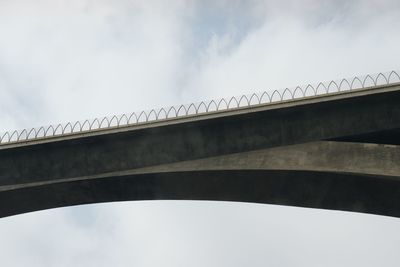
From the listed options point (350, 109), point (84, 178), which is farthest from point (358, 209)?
point (84, 178)

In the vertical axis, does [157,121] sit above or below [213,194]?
above

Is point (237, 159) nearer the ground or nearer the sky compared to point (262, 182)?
nearer the sky

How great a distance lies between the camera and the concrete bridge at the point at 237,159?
1666cm

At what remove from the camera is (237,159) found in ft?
58.5

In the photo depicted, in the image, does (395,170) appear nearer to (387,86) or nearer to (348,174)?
(348,174)

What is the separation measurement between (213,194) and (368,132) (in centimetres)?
605

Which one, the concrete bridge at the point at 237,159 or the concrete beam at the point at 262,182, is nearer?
the concrete beam at the point at 262,182

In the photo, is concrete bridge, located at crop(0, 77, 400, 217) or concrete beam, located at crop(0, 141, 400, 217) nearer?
concrete beam, located at crop(0, 141, 400, 217)

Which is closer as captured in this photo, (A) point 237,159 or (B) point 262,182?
(B) point 262,182

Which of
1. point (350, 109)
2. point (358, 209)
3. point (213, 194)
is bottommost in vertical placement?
point (358, 209)

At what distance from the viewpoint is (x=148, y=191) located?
19.0 metres

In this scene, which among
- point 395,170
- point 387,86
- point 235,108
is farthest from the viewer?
point 235,108

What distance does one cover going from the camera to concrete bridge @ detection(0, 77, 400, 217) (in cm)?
1666

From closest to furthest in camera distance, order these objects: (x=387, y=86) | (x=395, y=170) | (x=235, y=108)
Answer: (x=395, y=170) → (x=387, y=86) → (x=235, y=108)
